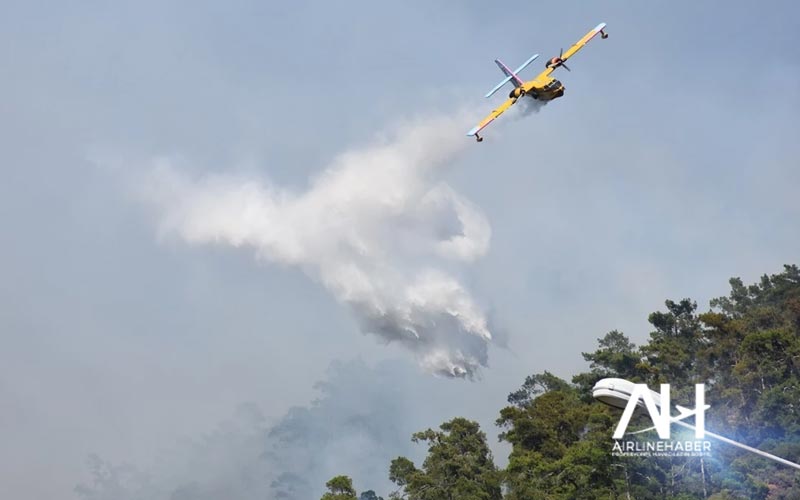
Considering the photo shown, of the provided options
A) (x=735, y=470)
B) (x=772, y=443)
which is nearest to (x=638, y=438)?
(x=735, y=470)

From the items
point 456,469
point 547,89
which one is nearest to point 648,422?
point 456,469

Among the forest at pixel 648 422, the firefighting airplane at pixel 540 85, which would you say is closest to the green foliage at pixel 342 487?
the forest at pixel 648 422

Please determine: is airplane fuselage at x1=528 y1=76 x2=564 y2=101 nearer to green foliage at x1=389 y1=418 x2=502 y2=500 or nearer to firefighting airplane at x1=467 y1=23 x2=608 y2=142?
firefighting airplane at x1=467 y1=23 x2=608 y2=142

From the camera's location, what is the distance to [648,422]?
9700 centimetres

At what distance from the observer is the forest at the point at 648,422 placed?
7644 centimetres

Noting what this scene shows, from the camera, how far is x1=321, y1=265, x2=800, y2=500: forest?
251 ft

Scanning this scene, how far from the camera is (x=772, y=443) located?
288 ft

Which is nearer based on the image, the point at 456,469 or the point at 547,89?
the point at 547,89

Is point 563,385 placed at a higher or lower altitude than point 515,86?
higher

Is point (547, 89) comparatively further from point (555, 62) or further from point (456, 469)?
point (456, 469)

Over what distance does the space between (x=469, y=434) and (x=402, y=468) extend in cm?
1288

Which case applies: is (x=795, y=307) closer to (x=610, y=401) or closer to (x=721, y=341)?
(x=721, y=341)

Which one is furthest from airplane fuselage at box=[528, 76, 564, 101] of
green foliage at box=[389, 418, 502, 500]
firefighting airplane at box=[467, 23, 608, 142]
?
green foliage at box=[389, 418, 502, 500]

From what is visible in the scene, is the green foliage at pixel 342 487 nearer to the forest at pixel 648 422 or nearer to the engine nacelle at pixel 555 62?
the forest at pixel 648 422
